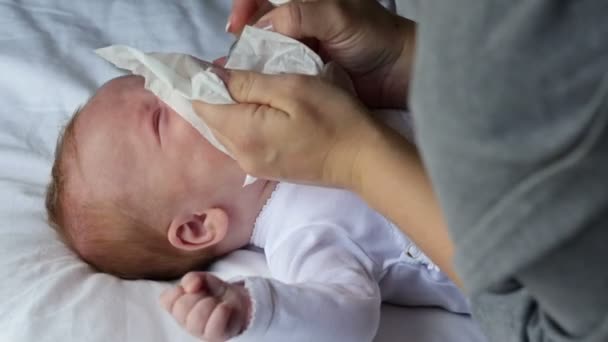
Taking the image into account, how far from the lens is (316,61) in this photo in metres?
0.89

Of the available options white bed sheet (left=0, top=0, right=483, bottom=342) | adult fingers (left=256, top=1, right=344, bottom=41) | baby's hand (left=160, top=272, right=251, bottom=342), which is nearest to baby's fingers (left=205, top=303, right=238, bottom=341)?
baby's hand (left=160, top=272, right=251, bottom=342)

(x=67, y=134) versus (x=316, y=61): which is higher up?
(x=316, y=61)

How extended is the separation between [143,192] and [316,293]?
269 mm

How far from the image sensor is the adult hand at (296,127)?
0.76 meters

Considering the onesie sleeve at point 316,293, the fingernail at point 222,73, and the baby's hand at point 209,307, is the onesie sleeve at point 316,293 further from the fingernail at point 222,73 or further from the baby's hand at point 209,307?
the fingernail at point 222,73

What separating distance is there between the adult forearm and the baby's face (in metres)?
0.26

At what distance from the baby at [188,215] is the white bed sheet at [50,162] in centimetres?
3

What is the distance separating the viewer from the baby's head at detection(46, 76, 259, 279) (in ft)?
3.18

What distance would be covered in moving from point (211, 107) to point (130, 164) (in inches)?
8.7

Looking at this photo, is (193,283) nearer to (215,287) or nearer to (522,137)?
(215,287)

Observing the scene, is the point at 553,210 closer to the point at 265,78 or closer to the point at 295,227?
the point at 265,78

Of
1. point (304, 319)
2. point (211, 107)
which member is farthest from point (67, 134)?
point (304, 319)

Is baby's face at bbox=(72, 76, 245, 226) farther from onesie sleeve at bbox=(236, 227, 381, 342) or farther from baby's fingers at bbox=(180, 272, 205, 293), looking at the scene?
baby's fingers at bbox=(180, 272, 205, 293)

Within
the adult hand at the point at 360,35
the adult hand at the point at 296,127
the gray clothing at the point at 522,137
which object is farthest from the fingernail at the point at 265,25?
the gray clothing at the point at 522,137
